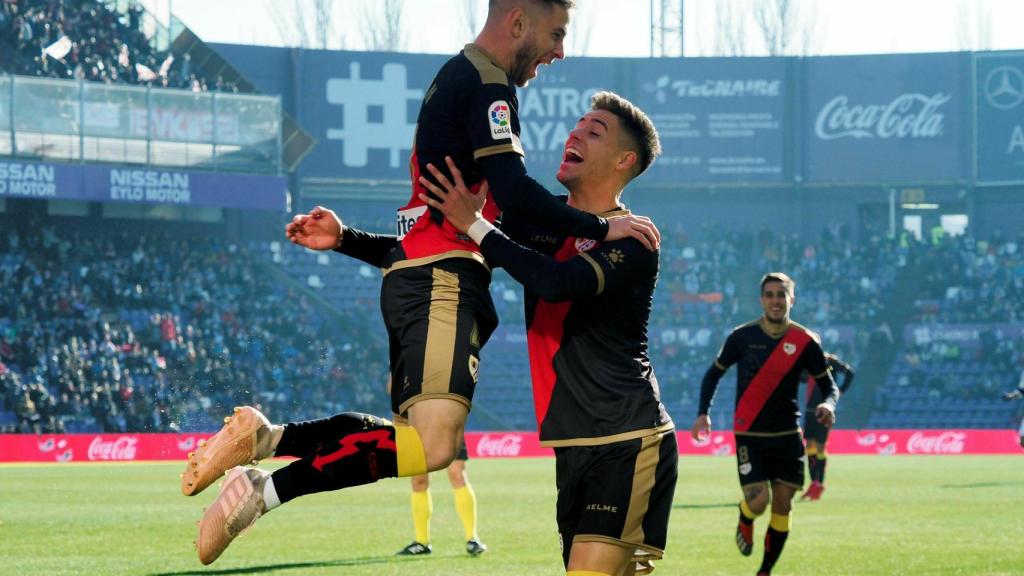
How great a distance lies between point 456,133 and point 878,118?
4785cm

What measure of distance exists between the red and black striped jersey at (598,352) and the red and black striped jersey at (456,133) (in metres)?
0.42

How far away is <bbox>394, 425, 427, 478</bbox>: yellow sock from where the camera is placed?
610 cm

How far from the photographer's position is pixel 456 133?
21.5 ft

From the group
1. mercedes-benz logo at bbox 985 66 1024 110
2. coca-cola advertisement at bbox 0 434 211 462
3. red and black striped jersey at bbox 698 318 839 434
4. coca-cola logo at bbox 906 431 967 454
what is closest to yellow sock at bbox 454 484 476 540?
red and black striped jersey at bbox 698 318 839 434

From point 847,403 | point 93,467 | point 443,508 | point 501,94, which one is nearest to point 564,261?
point 501,94

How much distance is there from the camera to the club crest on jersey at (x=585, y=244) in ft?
21.2

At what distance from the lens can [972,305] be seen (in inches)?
1877

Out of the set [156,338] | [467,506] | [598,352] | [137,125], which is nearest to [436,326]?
[598,352]

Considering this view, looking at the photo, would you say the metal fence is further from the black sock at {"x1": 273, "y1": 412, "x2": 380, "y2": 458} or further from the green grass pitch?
the black sock at {"x1": 273, "y1": 412, "x2": 380, "y2": 458}

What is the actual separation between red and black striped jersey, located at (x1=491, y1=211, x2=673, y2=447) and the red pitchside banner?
25.6 meters

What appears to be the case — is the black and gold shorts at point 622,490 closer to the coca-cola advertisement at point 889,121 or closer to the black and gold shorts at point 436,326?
the black and gold shorts at point 436,326

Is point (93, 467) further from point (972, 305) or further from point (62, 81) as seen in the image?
point (972, 305)

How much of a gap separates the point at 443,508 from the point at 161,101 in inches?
952

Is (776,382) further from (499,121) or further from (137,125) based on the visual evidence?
(137,125)
